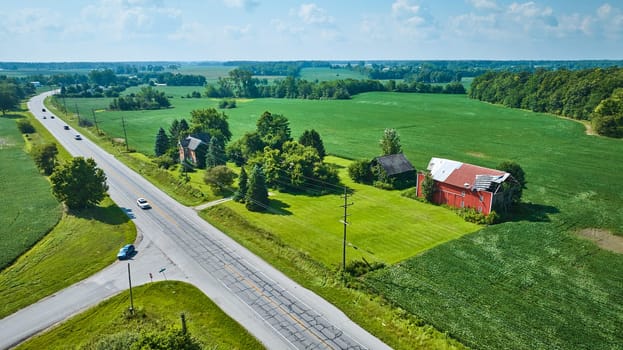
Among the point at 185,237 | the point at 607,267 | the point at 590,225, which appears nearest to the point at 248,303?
the point at 185,237

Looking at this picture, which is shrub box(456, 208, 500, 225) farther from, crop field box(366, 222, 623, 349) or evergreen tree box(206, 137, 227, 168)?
evergreen tree box(206, 137, 227, 168)

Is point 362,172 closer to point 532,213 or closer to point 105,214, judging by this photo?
point 532,213

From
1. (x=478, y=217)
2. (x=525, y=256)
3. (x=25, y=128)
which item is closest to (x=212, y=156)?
(x=478, y=217)

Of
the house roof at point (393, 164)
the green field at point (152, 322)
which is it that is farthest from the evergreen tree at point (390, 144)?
the green field at point (152, 322)

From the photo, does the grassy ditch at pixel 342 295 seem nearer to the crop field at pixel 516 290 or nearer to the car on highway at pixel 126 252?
the crop field at pixel 516 290

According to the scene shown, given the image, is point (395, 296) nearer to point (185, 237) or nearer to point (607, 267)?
point (607, 267)

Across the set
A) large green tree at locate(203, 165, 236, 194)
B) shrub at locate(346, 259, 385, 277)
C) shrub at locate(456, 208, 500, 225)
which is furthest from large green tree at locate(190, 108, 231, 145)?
shrub at locate(346, 259, 385, 277)

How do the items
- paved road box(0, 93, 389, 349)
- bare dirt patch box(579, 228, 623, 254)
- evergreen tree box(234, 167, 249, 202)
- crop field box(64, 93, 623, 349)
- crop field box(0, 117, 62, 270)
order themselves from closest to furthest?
paved road box(0, 93, 389, 349), crop field box(64, 93, 623, 349), bare dirt patch box(579, 228, 623, 254), crop field box(0, 117, 62, 270), evergreen tree box(234, 167, 249, 202)

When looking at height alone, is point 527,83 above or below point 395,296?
above

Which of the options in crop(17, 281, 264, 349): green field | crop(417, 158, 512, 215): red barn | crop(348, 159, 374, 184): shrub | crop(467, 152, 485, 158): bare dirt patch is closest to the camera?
crop(17, 281, 264, 349): green field
